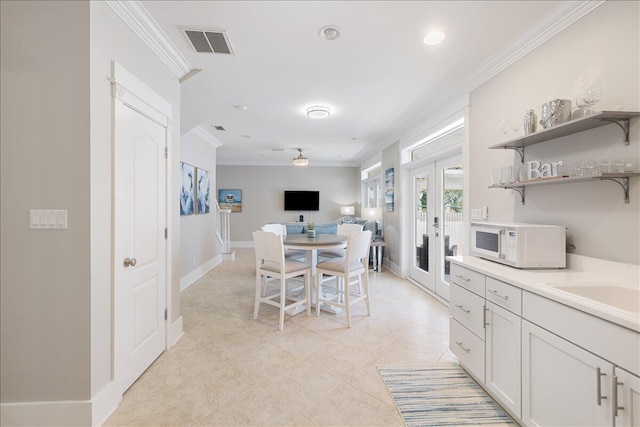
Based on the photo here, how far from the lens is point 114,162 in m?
1.82

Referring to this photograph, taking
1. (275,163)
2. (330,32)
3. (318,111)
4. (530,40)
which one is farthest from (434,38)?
(275,163)

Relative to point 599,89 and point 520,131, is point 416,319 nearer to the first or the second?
point 520,131

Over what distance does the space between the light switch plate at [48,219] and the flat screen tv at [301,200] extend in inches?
293

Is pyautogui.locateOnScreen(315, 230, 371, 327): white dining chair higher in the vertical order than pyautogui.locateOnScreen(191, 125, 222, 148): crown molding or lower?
lower

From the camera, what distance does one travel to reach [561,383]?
133cm

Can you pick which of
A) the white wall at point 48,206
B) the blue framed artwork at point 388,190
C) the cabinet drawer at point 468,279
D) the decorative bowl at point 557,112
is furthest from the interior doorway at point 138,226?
the blue framed artwork at point 388,190

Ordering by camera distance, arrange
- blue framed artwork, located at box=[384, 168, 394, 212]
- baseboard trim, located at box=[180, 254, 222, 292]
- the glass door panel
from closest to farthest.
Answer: the glass door panel → baseboard trim, located at box=[180, 254, 222, 292] → blue framed artwork, located at box=[384, 168, 394, 212]

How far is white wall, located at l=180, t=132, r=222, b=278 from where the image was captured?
464cm

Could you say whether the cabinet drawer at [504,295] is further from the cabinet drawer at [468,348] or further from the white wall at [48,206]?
the white wall at [48,206]

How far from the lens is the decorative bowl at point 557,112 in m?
1.84

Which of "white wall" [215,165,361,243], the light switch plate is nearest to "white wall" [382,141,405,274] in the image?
"white wall" [215,165,361,243]

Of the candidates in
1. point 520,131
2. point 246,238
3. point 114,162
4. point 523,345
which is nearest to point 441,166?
point 520,131

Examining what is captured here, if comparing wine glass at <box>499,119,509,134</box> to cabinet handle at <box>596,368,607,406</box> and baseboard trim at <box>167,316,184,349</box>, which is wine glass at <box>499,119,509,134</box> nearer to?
cabinet handle at <box>596,368,607,406</box>

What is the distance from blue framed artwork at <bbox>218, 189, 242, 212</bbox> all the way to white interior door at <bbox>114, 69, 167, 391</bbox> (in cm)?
663
